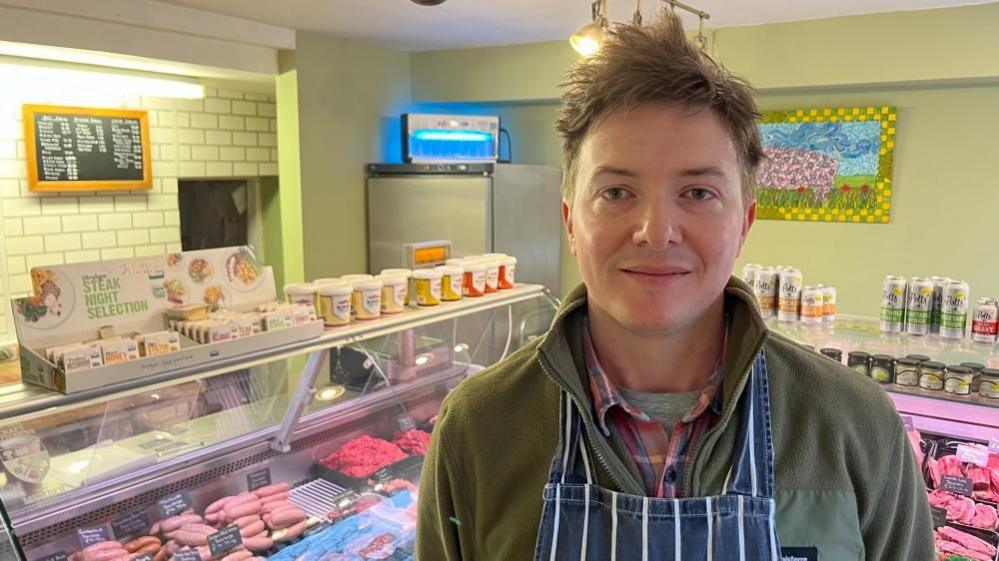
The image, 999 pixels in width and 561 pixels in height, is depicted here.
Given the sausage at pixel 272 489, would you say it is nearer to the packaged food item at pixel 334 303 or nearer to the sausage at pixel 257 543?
the sausage at pixel 257 543

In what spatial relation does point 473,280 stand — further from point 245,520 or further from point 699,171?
point 699,171

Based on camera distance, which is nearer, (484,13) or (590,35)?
(590,35)

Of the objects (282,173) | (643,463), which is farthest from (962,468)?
(282,173)

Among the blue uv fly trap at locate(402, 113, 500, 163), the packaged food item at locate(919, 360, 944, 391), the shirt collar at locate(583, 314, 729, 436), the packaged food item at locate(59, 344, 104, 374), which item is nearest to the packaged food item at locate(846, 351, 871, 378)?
the packaged food item at locate(919, 360, 944, 391)

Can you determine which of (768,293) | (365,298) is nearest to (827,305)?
(768,293)

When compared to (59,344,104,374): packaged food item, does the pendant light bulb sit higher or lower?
higher

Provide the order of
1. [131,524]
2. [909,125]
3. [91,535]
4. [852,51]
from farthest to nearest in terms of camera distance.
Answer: [909,125] → [852,51] → [131,524] → [91,535]

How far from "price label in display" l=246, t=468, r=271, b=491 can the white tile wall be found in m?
3.13

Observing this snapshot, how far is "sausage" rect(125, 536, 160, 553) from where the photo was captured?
82.6 inches

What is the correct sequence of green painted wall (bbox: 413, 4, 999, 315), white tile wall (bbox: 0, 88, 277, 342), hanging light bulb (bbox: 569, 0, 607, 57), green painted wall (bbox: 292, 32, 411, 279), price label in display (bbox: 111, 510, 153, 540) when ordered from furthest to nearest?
green painted wall (bbox: 292, 32, 411, 279) < white tile wall (bbox: 0, 88, 277, 342) < green painted wall (bbox: 413, 4, 999, 315) < hanging light bulb (bbox: 569, 0, 607, 57) < price label in display (bbox: 111, 510, 153, 540)

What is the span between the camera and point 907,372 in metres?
2.66

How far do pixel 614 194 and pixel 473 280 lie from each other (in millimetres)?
2001

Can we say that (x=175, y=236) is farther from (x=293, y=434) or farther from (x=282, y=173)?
(x=293, y=434)

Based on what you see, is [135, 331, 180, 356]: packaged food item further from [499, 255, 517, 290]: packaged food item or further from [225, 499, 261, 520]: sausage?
[499, 255, 517, 290]: packaged food item
